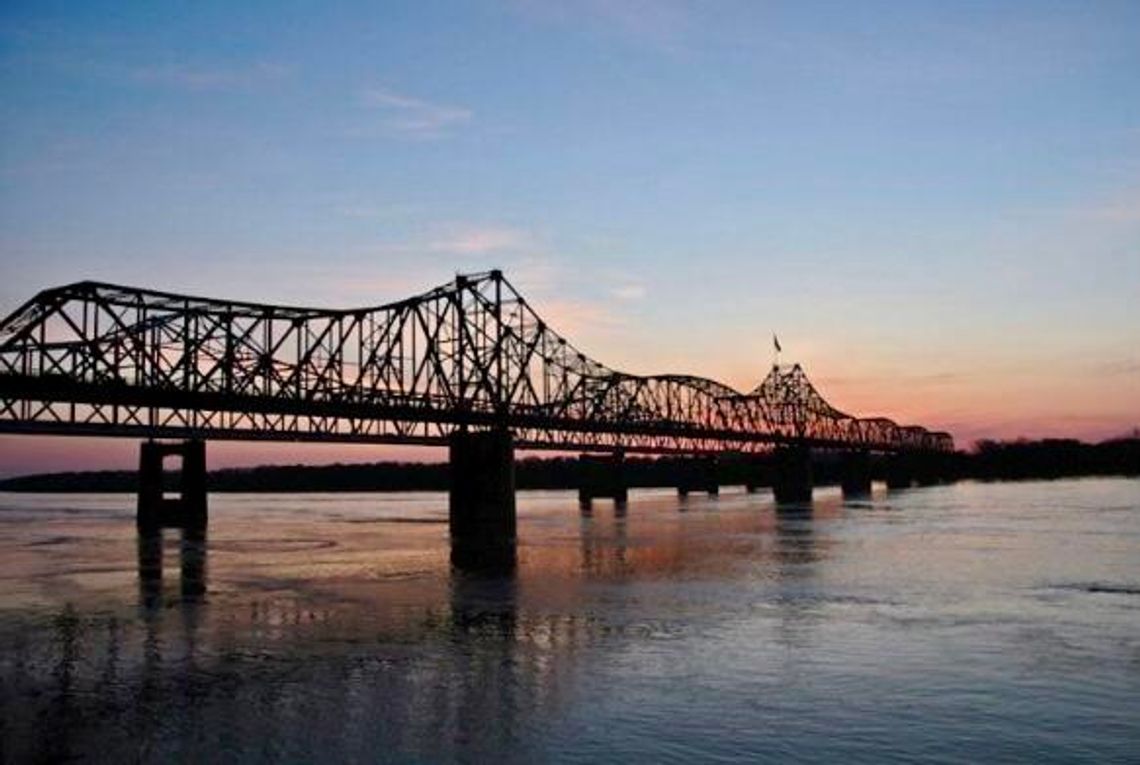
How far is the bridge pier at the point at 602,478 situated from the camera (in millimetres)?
143500

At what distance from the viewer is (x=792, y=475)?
157 meters

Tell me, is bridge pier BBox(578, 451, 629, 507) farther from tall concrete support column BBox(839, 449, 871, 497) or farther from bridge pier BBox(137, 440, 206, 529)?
bridge pier BBox(137, 440, 206, 529)

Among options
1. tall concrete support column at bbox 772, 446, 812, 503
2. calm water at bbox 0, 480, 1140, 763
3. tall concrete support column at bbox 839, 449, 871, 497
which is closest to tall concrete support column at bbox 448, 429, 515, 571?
calm water at bbox 0, 480, 1140, 763

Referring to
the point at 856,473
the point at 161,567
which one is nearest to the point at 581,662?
the point at 161,567

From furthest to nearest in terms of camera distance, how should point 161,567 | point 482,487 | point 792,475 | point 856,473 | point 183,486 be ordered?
point 856,473, point 792,475, point 183,486, point 482,487, point 161,567

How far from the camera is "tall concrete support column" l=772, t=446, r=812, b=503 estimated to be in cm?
15100

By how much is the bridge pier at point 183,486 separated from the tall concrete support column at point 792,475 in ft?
272

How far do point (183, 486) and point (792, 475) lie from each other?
94545 mm

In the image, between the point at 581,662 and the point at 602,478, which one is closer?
the point at 581,662

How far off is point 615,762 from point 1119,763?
626 centimetres

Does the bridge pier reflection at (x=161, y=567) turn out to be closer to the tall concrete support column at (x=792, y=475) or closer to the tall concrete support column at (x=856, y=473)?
the tall concrete support column at (x=792, y=475)

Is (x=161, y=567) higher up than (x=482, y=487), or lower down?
lower down

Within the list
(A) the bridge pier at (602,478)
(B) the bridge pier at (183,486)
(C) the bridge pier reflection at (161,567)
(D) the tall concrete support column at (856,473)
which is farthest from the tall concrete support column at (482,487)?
(D) the tall concrete support column at (856,473)

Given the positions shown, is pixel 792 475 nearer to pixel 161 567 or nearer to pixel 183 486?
pixel 183 486
